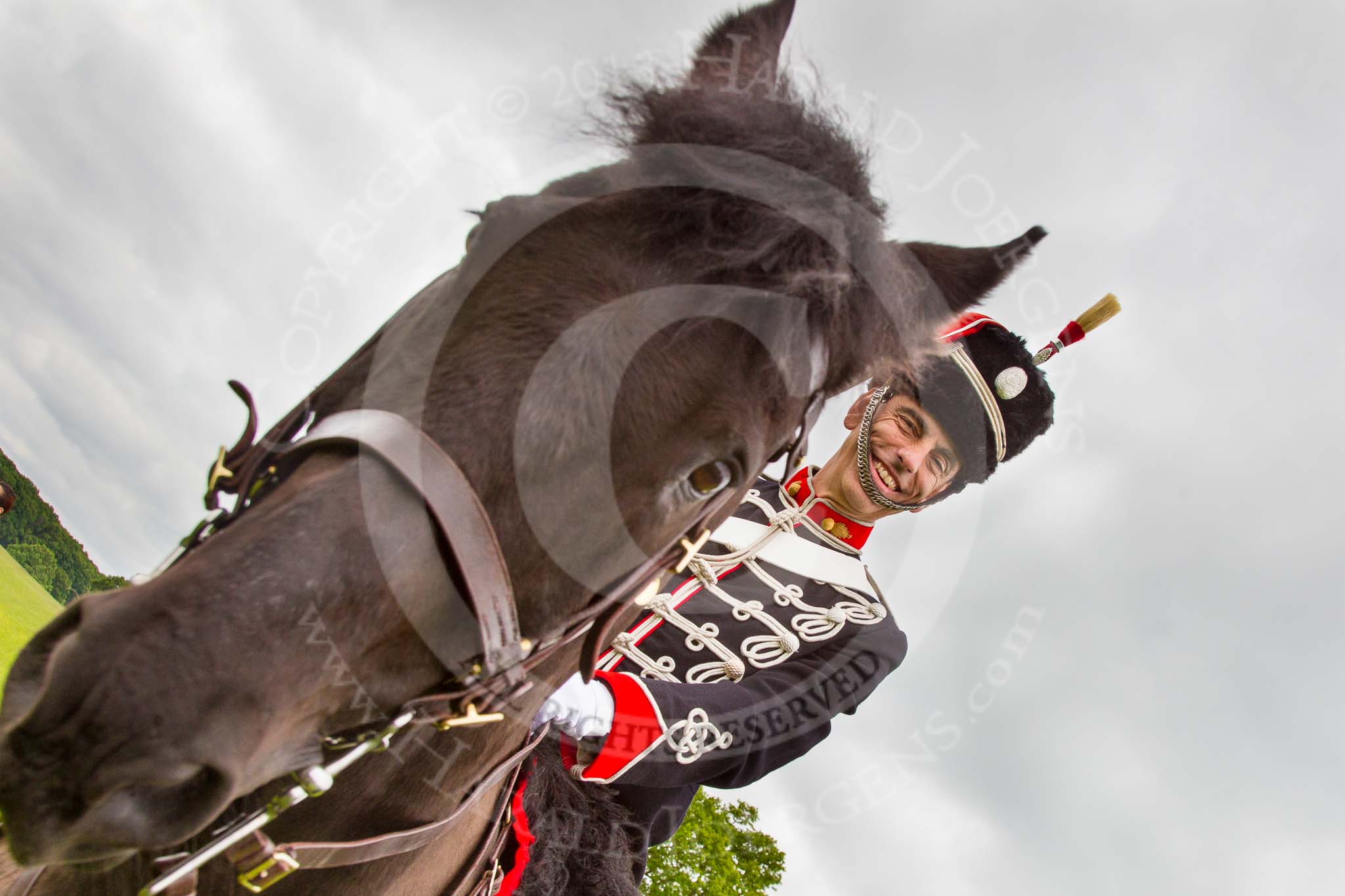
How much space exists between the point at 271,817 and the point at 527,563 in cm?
77

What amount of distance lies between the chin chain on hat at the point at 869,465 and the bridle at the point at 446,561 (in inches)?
109

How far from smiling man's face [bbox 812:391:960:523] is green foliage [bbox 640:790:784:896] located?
9716 millimetres

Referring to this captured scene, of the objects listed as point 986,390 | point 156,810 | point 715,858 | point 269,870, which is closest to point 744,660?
point 986,390

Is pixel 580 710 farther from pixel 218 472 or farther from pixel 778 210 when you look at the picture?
pixel 778 210

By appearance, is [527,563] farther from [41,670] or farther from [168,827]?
[41,670]

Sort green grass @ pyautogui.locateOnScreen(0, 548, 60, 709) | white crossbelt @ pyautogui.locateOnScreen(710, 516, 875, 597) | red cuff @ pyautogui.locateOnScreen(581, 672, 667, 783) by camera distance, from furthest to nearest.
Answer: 1. green grass @ pyautogui.locateOnScreen(0, 548, 60, 709)
2. white crossbelt @ pyautogui.locateOnScreen(710, 516, 875, 597)
3. red cuff @ pyautogui.locateOnScreen(581, 672, 667, 783)

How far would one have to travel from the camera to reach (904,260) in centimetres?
230

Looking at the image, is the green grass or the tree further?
the tree

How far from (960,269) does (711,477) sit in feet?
3.66

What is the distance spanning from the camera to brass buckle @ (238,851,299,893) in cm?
174

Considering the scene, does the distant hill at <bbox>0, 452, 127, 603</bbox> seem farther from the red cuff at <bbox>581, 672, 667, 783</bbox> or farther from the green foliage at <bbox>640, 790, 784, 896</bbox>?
the red cuff at <bbox>581, 672, 667, 783</bbox>

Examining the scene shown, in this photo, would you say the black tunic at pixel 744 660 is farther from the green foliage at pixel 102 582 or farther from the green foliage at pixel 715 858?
the green foliage at pixel 102 582

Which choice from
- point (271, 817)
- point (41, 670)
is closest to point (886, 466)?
point (271, 817)

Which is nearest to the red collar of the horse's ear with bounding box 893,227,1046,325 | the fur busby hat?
the fur busby hat
